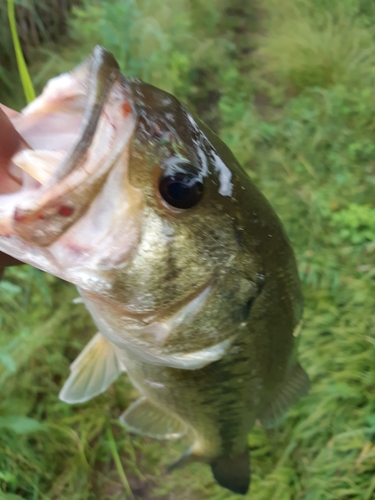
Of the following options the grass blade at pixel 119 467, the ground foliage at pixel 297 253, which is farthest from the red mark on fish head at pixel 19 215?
the grass blade at pixel 119 467

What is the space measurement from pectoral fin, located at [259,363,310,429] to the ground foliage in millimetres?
752

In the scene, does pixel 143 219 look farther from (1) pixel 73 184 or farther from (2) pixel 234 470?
(2) pixel 234 470

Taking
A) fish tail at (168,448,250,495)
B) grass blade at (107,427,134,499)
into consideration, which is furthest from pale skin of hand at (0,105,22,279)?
grass blade at (107,427,134,499)

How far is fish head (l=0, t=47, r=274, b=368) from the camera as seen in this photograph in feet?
1.94

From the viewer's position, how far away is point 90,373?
1.23 metres

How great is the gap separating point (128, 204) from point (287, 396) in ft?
3.19

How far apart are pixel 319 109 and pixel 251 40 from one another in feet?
3.03

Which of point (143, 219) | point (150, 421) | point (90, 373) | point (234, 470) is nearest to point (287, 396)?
point (234, 470)

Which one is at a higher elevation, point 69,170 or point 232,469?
point 69,170

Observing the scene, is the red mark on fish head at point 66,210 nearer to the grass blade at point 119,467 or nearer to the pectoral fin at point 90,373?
the pectoral fin at point 90,373

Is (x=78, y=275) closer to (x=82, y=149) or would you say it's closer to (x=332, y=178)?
(x=82, y=149)

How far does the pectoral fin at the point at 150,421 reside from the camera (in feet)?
4.84

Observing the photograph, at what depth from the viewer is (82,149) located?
575 millimetres

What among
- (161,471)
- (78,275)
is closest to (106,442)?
(161,471)
